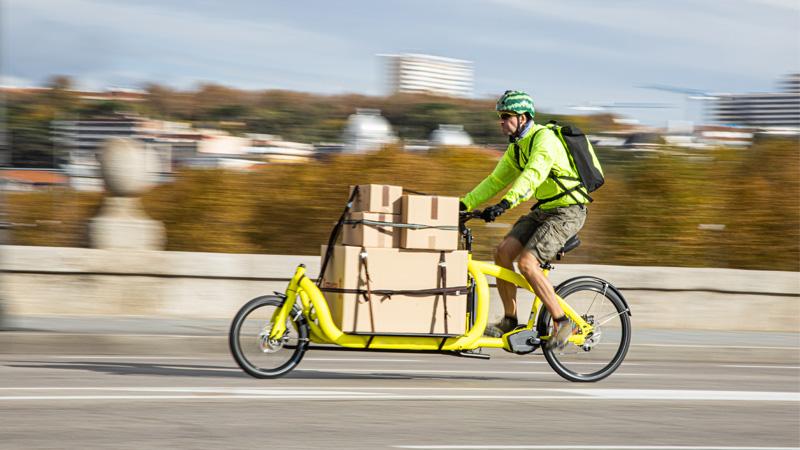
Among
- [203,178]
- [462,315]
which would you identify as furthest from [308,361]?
[203,178]

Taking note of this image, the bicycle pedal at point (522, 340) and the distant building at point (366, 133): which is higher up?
the distant building at point (366, 133)

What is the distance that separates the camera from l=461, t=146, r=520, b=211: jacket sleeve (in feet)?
28.1

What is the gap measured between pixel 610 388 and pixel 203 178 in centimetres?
753

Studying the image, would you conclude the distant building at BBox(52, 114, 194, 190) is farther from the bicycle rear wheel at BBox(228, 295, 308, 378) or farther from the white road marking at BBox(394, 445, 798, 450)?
the white road marking at BBox(394, 445, 798, 450)

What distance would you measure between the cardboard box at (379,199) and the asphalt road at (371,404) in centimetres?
124

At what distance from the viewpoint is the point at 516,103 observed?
8211mm

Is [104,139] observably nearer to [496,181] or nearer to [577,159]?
[496,181]

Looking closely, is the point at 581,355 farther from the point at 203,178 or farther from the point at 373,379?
the point at 203,178

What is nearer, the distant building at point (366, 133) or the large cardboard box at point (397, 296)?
the large cardboard box at point (397, 296)

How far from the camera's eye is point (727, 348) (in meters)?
11.7

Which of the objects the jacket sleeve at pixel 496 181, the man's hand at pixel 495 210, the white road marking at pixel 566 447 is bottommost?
the white road marking at pixel 566 447

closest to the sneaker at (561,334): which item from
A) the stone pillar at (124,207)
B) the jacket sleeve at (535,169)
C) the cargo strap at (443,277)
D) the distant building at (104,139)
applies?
the cargo strap at (443,277)

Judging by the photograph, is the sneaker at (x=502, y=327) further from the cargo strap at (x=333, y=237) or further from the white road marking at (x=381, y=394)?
the cargo strap at (x=333, y=237)

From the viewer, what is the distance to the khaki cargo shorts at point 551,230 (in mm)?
8336
